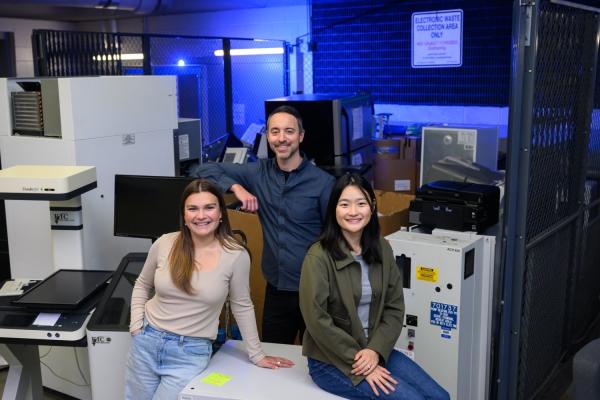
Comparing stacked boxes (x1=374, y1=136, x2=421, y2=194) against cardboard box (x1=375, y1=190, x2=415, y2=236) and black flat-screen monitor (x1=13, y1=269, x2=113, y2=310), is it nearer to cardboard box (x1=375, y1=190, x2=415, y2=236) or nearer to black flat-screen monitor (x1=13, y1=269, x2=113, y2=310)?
cardboard box (x1=375, y1=190, x2=415, y2=236)

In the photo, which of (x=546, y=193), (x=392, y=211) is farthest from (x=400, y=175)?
(x=546, y=193)

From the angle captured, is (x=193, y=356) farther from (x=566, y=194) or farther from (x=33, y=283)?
(x=566, y=194)

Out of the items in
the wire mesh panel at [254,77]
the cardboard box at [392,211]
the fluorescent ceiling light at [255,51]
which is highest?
the fluorescent ceiling light at [255,51]

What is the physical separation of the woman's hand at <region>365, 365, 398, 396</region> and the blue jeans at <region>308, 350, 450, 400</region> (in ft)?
0.04

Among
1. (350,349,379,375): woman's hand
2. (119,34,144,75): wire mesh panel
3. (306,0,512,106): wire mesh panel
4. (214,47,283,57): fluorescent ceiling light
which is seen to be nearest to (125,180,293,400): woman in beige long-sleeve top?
(350,349,379,375): woman's hand

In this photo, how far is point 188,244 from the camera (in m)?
2.43

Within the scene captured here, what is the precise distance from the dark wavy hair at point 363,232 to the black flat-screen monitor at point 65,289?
1108 millimetres

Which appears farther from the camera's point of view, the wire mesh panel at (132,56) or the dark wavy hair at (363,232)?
the wire mesh panel at (132,56)

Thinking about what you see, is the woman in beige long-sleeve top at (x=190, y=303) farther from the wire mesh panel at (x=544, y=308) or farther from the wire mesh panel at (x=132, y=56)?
the wire mesh panel at (x=132, y=56)

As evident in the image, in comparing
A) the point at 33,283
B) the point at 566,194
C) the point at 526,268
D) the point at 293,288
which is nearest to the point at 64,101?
the point at 33,283

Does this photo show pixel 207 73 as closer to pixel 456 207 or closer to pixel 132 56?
pixel 132 56

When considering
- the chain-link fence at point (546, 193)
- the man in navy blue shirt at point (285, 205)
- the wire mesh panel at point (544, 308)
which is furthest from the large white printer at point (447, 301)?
the man in navy blue shirt at point (285, 205)

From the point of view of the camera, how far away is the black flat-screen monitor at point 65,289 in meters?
2.67

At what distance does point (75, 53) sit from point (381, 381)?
3161 millimetres
